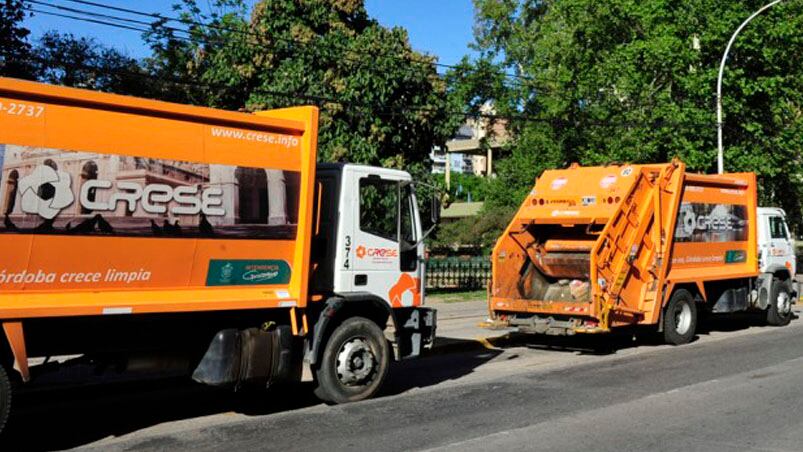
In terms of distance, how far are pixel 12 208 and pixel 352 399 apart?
13.4 feet

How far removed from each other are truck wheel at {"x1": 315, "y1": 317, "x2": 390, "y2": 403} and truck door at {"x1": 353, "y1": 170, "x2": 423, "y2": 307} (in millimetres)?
442

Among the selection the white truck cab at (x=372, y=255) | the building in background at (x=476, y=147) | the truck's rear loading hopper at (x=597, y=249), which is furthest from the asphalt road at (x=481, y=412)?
the building in background at (x=476, y=147)

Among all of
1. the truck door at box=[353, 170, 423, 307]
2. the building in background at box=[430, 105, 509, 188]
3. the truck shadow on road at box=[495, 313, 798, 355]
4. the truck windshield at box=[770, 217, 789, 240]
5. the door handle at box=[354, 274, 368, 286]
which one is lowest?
the truck shadow on road at box=[495, 313, 798, 355]

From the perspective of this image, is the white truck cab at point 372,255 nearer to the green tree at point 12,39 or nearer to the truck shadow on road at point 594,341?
the truck shadow on road at point 594,341

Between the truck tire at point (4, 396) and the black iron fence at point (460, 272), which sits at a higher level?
the black iron fence at point (460, 272)

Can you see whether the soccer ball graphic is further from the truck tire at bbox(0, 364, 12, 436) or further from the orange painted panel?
the truck tire at bbox(0, 364, 12, 436)

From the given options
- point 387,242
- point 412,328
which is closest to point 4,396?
point 387,242

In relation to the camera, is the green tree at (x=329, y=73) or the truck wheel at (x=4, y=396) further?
the green tree at (x=329, y=73)

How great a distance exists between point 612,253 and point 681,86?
18.1 m

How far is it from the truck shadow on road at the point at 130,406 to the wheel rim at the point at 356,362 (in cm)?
55

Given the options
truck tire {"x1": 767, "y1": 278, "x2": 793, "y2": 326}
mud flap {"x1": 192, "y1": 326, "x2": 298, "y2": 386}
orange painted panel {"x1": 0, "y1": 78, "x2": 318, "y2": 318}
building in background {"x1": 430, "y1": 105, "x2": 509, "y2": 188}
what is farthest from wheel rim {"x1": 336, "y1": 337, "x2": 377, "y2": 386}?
building in background {"x1": 430, "y1": 105, "x2": 509, "y2": 188}

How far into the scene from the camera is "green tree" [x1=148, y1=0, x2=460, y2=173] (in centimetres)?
1914

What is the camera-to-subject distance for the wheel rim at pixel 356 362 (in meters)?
9.05

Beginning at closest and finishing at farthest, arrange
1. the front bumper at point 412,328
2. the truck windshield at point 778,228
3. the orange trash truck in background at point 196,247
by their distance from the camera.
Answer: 1. the orange trash truck in background at point 196,247
2. the front bumper at point 412,328
3. the truck windshield at point 778,228
